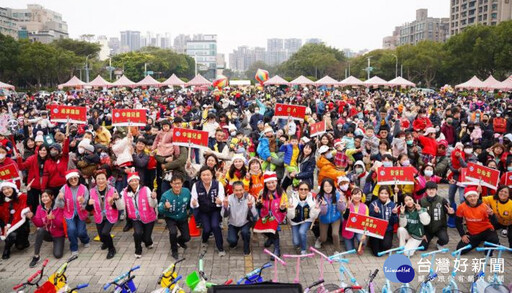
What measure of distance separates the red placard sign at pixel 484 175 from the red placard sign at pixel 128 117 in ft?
21.1

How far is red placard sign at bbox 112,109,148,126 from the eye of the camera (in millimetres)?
9257

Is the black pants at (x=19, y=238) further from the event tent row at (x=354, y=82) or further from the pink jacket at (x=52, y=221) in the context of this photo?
the event tent row at (x=354, y=82)

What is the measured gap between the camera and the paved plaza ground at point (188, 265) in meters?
5.60

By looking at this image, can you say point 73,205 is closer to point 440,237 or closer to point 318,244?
point 318,244

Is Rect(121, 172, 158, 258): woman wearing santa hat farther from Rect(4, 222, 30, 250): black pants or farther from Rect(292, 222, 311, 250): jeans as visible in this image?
Rect(292, 222, 311, 250): jeans

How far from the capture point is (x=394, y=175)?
21.7 ft

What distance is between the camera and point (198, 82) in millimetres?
33031

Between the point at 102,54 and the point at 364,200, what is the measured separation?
140969 mm

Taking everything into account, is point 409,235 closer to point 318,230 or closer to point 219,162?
point 318,230

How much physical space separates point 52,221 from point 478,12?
93680 mm

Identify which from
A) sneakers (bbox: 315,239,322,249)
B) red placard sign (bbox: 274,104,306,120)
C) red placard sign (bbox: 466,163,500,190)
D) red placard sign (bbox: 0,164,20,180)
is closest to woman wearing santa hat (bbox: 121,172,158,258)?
red placard sign (bbox: 0,164,20,180)

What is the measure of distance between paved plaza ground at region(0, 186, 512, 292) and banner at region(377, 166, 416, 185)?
41.4 inches

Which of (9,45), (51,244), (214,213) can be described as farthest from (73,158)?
(9,45)
